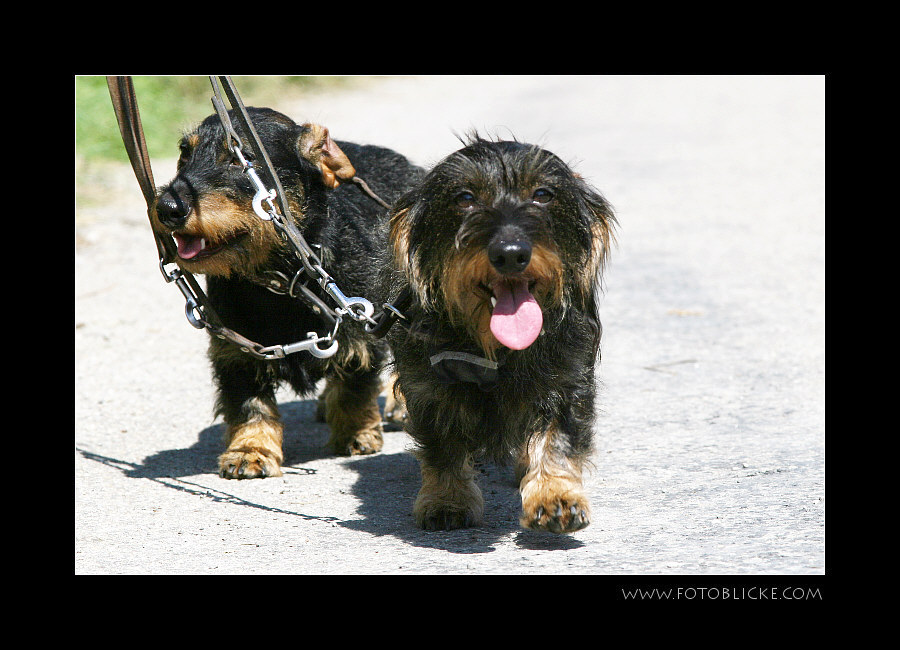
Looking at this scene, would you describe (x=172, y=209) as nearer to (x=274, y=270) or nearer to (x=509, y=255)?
(x=274, y=270)

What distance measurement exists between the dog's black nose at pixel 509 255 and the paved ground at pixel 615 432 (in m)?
0.99

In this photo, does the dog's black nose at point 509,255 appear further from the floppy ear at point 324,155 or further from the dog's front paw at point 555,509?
the floppy ear at point 324,155

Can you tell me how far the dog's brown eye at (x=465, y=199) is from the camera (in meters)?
3.58

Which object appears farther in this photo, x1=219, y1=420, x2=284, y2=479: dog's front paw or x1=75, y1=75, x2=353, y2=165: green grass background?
x1=75, y1=75, x2=353, y2=165: green grass background

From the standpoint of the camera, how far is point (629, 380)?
582 cm

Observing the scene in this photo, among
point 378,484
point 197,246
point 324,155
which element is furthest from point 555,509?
point 324,155

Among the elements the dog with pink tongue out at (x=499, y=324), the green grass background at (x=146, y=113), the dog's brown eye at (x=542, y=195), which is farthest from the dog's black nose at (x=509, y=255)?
the green grass background at (x=146, y=113)

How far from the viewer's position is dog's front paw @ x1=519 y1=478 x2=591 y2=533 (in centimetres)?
357

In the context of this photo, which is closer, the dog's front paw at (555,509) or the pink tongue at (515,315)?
the pink tongue at (515,315)

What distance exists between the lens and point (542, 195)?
11.8ft

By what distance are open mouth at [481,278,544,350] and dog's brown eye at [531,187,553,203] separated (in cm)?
29

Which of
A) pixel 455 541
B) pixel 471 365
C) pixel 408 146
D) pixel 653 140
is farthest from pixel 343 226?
pixel 653 140

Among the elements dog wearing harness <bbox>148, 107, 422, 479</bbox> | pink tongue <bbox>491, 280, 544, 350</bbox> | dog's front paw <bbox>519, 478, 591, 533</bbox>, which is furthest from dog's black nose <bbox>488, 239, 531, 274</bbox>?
dog wearing harness <bbox>148, 107, 422, 479</bbox>

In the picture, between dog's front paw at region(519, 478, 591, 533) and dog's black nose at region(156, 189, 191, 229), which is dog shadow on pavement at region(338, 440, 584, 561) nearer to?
dog's front paw at region(519, 478, 591, 533)
